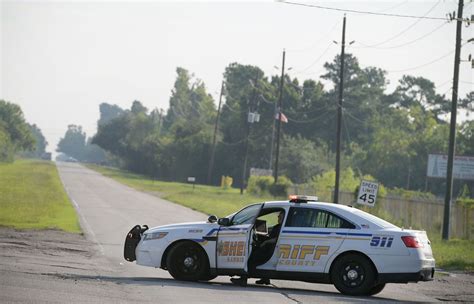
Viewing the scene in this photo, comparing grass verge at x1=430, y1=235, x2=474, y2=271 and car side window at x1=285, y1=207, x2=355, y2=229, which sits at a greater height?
car side window at x1=285, y1=207, x2=355, y2=229

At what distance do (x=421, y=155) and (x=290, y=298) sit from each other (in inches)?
3575

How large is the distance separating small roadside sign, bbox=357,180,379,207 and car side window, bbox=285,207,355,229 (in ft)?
45.0

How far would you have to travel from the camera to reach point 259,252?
17.2 metres

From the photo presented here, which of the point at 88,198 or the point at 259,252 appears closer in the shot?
the point at 259,252

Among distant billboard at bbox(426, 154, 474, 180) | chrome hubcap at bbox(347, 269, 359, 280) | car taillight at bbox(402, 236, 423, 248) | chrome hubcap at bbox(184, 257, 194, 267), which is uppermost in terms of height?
distant billboard at bbox(426, 154, 474, 180)

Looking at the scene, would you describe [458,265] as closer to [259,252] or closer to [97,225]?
[259,252]

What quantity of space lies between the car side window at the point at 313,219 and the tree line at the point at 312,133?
219ft

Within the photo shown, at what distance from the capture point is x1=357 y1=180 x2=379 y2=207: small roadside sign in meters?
30.7

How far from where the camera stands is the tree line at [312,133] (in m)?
106

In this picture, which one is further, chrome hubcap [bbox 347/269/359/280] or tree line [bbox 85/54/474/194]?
tree line [bbox 85/54/474/194]

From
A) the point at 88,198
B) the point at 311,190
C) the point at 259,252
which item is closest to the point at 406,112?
the point at 311,190

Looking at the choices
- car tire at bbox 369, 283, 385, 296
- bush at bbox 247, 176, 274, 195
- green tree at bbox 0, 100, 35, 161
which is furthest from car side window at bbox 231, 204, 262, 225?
green tree at bbox 0, 100, 35, 161

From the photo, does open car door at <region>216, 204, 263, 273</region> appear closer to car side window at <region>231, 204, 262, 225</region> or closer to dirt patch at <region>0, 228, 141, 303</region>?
car side window at <region>231, 204, 262, 225</region>

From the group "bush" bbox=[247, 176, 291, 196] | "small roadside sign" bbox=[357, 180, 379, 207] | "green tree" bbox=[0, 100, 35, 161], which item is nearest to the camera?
"small roadside sign" bbox=[357, 180, 379, 207]
